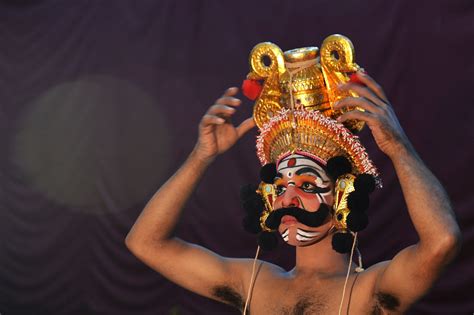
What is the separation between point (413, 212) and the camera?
2906mm

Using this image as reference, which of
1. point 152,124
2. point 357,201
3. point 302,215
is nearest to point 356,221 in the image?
point 357,201

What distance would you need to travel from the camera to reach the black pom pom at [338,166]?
11.4 feet

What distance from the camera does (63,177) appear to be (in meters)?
6.89

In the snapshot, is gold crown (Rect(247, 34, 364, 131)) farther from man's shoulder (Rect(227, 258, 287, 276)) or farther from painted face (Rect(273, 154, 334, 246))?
man's shoulder (Rect(227, 258, 287, 276))

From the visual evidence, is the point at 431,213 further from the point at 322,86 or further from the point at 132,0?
the point at 132,0

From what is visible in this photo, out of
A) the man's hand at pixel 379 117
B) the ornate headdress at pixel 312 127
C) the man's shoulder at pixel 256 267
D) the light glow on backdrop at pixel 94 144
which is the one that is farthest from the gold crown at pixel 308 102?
the light glow on backdrop at pixel 94 144

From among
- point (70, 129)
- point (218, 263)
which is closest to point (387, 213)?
point (218, 263)

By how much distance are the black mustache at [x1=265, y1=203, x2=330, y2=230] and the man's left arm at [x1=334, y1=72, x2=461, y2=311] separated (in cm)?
37

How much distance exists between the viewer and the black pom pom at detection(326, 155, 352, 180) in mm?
3463

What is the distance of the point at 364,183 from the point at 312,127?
0.38 meters

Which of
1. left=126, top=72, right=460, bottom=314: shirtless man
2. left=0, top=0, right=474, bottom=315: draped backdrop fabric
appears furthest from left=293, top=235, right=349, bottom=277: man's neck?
left=0, top=0, right=474, bottom=315: draped backdrop fabric

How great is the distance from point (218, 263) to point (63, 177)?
344 centimetres

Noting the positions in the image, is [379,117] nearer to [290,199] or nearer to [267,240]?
[290,199]

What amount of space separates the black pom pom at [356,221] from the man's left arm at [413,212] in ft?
0.74
